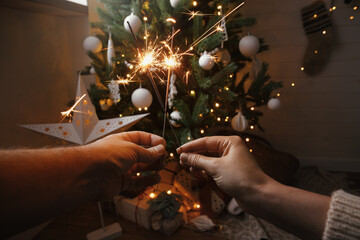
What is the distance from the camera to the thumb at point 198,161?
71 centimetres

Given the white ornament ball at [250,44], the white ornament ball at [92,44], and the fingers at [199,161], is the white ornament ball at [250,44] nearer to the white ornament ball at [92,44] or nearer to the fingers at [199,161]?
the fingers at [199,161]

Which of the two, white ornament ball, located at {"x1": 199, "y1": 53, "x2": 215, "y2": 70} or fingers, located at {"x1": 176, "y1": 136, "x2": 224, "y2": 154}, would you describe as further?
white ornament ball, located at {"x1": 199, "y1": 53, "x2": 215, "y2": 70}

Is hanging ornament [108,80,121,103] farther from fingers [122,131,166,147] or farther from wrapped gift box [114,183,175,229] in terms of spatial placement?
wrapped gift box [114,183,175,229]

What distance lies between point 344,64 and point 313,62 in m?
0.26

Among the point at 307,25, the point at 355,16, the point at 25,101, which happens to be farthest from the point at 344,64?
the point at 25,101

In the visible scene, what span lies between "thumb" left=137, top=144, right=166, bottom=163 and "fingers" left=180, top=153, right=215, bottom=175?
91mm

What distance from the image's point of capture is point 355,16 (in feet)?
5.37

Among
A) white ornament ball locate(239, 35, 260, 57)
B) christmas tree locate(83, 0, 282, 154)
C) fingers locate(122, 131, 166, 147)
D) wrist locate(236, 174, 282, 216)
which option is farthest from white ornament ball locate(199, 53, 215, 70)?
wrist locate(236, 174, 282, 216)

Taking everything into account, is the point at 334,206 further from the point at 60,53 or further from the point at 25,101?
the point at 60,53

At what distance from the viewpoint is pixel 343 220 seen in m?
0.50

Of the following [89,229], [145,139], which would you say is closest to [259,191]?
[145,139]

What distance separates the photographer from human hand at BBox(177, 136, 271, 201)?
2.09 ft

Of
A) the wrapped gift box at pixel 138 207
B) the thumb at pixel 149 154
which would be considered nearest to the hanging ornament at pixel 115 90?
the thumb at pixel 149 154

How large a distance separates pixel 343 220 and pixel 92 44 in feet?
4.65
